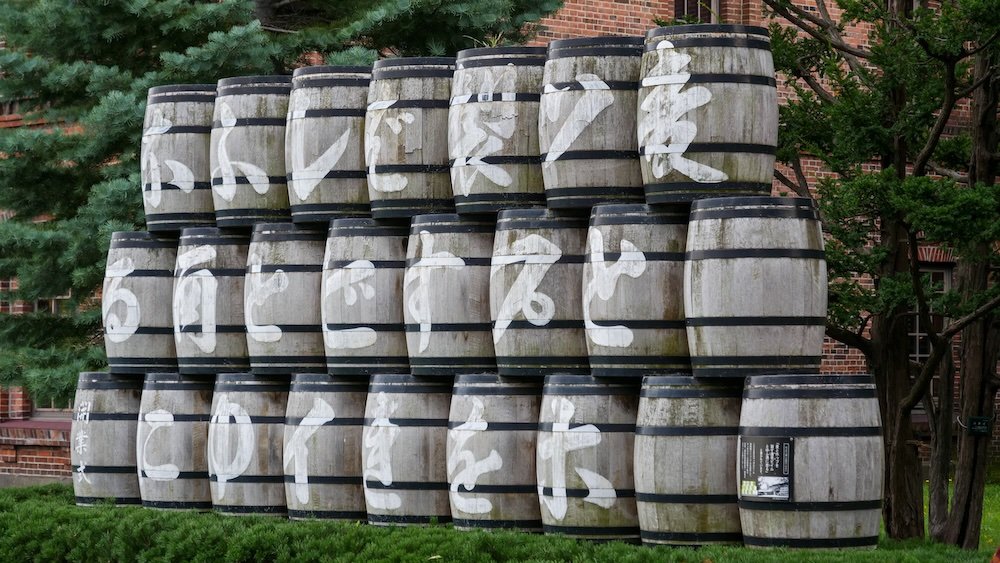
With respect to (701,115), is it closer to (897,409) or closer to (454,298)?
(454,298)

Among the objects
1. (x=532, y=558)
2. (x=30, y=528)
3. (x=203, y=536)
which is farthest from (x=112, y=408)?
(x=532, y=558)

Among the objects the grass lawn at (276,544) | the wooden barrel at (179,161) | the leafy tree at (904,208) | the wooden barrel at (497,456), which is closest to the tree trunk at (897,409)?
the leafy tree at (904,208)

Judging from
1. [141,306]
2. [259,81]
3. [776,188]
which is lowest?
[141,306]

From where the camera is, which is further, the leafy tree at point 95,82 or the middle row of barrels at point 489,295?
the leafy tree at point 95,82

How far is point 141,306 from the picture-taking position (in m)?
8.87

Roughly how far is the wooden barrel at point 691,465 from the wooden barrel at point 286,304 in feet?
7.21

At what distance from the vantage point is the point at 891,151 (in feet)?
33.0

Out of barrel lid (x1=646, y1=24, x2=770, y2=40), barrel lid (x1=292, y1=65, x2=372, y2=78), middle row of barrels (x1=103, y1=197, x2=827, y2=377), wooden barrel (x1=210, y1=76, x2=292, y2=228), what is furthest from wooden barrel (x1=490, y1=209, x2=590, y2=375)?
wooden barrel (x1=210, y1=76, x2=292, y2=228)

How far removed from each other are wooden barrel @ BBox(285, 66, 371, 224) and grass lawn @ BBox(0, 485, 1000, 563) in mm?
1613

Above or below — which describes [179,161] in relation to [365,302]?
above

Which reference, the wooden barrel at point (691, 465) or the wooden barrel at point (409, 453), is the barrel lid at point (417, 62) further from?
the wooden barrel at point (691, 465)

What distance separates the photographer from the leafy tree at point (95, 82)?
1217cm

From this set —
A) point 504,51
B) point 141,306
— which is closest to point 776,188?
point 141,306

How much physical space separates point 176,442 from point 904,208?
13.4 ft
